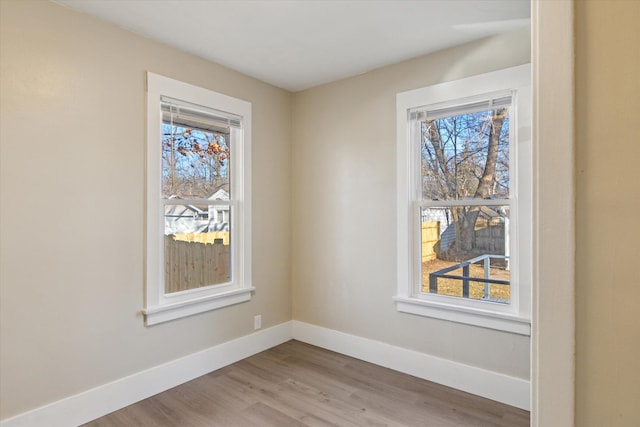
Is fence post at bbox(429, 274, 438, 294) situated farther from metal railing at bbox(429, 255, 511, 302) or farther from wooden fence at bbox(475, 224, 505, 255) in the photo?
wooden fence at bbox(475, 224, 505, 255)

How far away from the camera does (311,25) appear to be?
2338 millimetres

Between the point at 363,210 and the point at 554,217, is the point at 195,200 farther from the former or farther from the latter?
the point at 554,217

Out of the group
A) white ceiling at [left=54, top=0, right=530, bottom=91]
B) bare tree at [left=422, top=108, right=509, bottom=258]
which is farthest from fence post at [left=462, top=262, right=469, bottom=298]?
white ceiling at [left=54, top=0, right=530, bottom=91]

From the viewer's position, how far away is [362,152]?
3141 mm

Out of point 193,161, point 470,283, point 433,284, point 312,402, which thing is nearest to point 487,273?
point 470,283

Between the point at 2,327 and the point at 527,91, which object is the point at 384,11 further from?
the point at 2,327

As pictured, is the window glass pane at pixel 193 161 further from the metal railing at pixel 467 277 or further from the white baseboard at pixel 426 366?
the metal railing at pixel 467 277

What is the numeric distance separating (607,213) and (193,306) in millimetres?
2693

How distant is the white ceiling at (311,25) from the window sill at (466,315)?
75.4 inches

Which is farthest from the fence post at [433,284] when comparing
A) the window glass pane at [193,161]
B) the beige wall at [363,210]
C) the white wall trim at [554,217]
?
the white wall trim at [554,217]

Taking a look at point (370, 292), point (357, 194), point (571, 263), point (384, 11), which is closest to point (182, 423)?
point (370, 292)

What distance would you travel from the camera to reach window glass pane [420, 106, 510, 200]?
2521 mm

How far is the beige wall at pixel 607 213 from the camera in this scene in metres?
0.62

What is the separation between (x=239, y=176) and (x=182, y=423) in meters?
1.90
